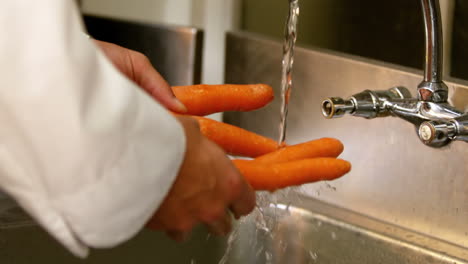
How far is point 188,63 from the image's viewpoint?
114cm

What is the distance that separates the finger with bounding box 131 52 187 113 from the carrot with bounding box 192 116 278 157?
4.7 inches

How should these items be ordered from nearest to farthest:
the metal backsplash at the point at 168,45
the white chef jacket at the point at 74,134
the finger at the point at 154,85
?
the white chef jacket at the point at 74,134 < the finger at the point at 154,85 < the metal backsplash at the point at 168,45

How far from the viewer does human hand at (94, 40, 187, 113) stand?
24.9 inches

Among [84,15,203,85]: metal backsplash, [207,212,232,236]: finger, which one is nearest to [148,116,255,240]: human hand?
[207,212,232,236]: finger

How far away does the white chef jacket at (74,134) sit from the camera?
432 millimetres

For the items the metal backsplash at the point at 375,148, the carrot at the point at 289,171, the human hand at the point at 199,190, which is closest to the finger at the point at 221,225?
the human hand at the point at 199,190

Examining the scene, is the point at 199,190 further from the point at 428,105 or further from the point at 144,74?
the point at 428,105

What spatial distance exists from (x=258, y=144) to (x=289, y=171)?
0.11 metres

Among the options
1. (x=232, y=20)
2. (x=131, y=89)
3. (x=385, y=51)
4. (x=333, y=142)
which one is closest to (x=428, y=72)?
(x=333, y=142)

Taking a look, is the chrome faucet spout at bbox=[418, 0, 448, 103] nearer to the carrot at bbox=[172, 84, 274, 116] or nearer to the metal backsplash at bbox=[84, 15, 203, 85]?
the carrot at bbox=[172, 84, 274, 116]

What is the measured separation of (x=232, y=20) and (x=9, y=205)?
60 cm

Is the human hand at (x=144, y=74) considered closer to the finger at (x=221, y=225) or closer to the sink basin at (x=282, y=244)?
the finger at (x=221, y=225)

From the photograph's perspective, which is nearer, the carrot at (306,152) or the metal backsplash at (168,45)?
the carrot at (306,152)

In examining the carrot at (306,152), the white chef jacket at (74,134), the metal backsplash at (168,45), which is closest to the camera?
the white chef jacket at (74,134)
